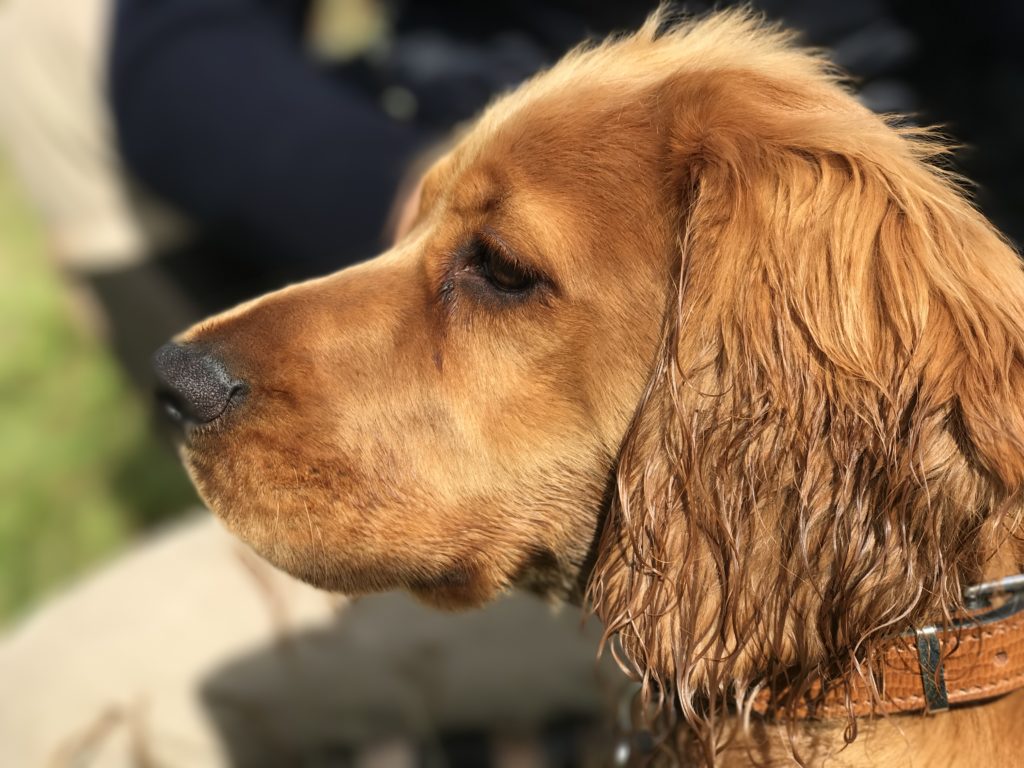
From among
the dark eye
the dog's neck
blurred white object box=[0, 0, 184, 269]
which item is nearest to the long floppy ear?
the dog's neck

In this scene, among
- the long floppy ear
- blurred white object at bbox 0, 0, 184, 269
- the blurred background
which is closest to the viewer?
the long floppy ear

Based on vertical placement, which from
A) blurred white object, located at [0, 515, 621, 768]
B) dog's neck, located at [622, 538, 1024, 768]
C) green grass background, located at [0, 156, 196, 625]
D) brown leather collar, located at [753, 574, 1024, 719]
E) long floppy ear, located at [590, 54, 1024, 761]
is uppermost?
long floppy ear, located at [590, 54, 1024, 761]

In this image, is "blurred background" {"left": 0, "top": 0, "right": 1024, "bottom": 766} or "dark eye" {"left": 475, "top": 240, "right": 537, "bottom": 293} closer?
"dark eye" {"left": 475, "top": 240, "right": 537, "bottom": 293}

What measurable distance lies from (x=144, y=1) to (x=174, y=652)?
3.10m

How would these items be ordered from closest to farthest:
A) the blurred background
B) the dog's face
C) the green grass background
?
the dog's face → the blurred background → the green grass background

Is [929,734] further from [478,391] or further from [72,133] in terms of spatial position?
[72,133]

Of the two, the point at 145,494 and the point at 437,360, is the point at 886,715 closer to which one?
the point at 437,360

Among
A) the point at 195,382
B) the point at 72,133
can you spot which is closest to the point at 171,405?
the point at 195,382

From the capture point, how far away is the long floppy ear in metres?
1.82

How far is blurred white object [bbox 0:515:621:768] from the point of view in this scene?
3.16 metres

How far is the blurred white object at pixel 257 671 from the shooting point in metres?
3.16

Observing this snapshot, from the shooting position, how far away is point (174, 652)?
10.7 feet

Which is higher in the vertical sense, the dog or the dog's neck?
the dog

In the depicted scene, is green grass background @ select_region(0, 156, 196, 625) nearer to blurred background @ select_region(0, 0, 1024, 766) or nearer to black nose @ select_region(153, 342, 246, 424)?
blurred background @ select_region(0, 0, 1024, 766)
